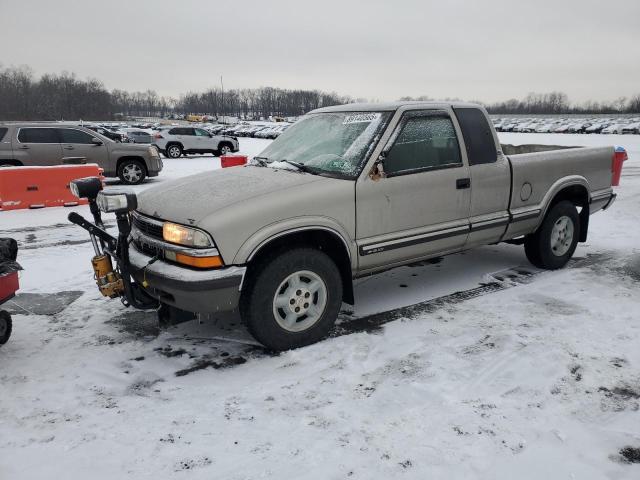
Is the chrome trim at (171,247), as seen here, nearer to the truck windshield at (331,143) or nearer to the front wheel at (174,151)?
the truck windshield at (331,143)

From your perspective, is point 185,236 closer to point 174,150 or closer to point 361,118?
point 361,118

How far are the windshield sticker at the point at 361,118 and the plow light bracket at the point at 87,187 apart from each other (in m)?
2.16

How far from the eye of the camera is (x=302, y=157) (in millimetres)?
4324

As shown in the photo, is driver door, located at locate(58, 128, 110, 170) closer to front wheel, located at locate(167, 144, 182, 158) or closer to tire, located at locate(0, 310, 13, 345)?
tire, located at locate(0, 310, 13, 345)

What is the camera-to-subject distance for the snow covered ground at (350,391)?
2.55 m

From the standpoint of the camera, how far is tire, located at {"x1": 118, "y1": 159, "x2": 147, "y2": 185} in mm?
12969

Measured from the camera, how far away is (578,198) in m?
5.86

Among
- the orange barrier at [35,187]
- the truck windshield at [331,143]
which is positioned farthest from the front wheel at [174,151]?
the truck windshield at [331,143]

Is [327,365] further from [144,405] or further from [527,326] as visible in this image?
[527,326]

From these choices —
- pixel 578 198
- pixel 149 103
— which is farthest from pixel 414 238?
pixel 149 103

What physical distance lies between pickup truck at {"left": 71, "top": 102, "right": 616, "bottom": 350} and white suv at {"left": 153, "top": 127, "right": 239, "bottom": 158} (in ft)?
67.2

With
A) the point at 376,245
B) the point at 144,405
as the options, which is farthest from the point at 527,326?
the point at 144,405

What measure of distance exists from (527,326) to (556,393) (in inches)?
42.2

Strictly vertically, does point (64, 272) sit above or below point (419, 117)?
below
